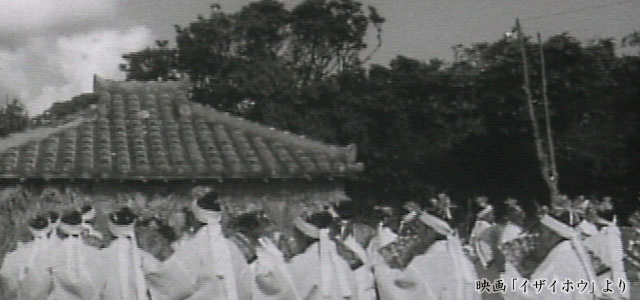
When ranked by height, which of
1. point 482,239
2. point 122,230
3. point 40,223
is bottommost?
point 482,239

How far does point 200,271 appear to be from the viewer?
7.52 meters

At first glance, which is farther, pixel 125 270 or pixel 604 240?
pixel 604 240

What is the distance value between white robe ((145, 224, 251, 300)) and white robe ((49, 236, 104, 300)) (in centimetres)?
67

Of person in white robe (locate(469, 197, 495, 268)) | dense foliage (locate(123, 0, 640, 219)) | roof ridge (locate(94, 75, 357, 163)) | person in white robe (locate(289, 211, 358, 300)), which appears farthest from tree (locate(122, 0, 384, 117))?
person in white robe (locate(289, 211, 358, 300))

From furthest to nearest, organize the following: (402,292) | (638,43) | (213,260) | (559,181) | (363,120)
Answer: (638,43) → (559,181) → (363,120) → (402,292) → (213,260)

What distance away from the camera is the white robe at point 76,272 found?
7.99 m

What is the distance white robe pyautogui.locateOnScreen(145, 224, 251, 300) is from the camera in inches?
295

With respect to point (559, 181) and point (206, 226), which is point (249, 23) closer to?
point (559, 181)

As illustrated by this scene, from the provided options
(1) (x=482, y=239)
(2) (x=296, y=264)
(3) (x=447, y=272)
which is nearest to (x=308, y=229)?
(2) (x=296, y=264)

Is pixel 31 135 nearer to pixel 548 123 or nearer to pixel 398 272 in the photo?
pixel 398 272

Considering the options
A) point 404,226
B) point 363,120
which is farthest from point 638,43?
point 404,226

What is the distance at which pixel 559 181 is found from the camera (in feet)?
68.4

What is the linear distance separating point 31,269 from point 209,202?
209 centimetres

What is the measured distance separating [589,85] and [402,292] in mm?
12656
